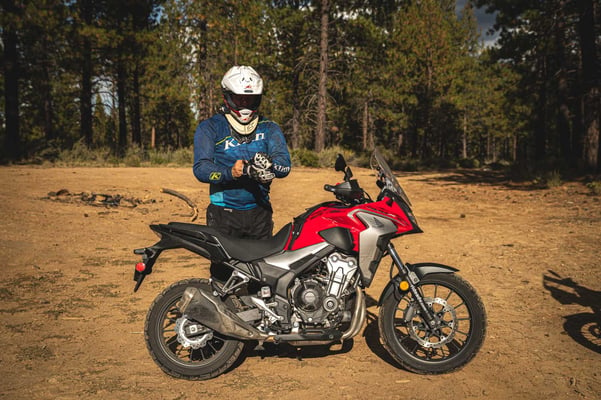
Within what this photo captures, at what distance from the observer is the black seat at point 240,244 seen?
12.3 ft

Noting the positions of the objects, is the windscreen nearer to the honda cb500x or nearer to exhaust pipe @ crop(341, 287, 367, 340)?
the honda cb500x

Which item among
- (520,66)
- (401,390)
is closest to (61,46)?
(401,390)

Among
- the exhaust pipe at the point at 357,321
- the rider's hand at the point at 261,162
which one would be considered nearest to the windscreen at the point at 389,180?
the exhaust pipe at the point at 357,321

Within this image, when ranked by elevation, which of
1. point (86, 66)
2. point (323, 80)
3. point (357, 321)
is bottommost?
point (357, 321)

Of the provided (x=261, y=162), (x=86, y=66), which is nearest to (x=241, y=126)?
(x=261, y=162)

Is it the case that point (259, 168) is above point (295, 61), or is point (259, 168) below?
below

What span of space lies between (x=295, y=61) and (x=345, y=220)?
2841 centimetres

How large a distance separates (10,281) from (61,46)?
16.1 metres

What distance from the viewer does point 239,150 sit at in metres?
4.14

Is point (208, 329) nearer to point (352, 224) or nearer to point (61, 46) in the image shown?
point (352, 224)

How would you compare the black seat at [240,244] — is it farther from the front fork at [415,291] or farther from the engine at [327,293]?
the front fork at [415,291]

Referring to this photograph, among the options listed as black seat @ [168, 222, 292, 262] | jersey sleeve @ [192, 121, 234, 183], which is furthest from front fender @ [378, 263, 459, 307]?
jersey sleeve @ [192, 121, 234, 183]

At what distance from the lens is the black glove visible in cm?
356

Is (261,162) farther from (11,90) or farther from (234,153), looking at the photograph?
(11,90)
